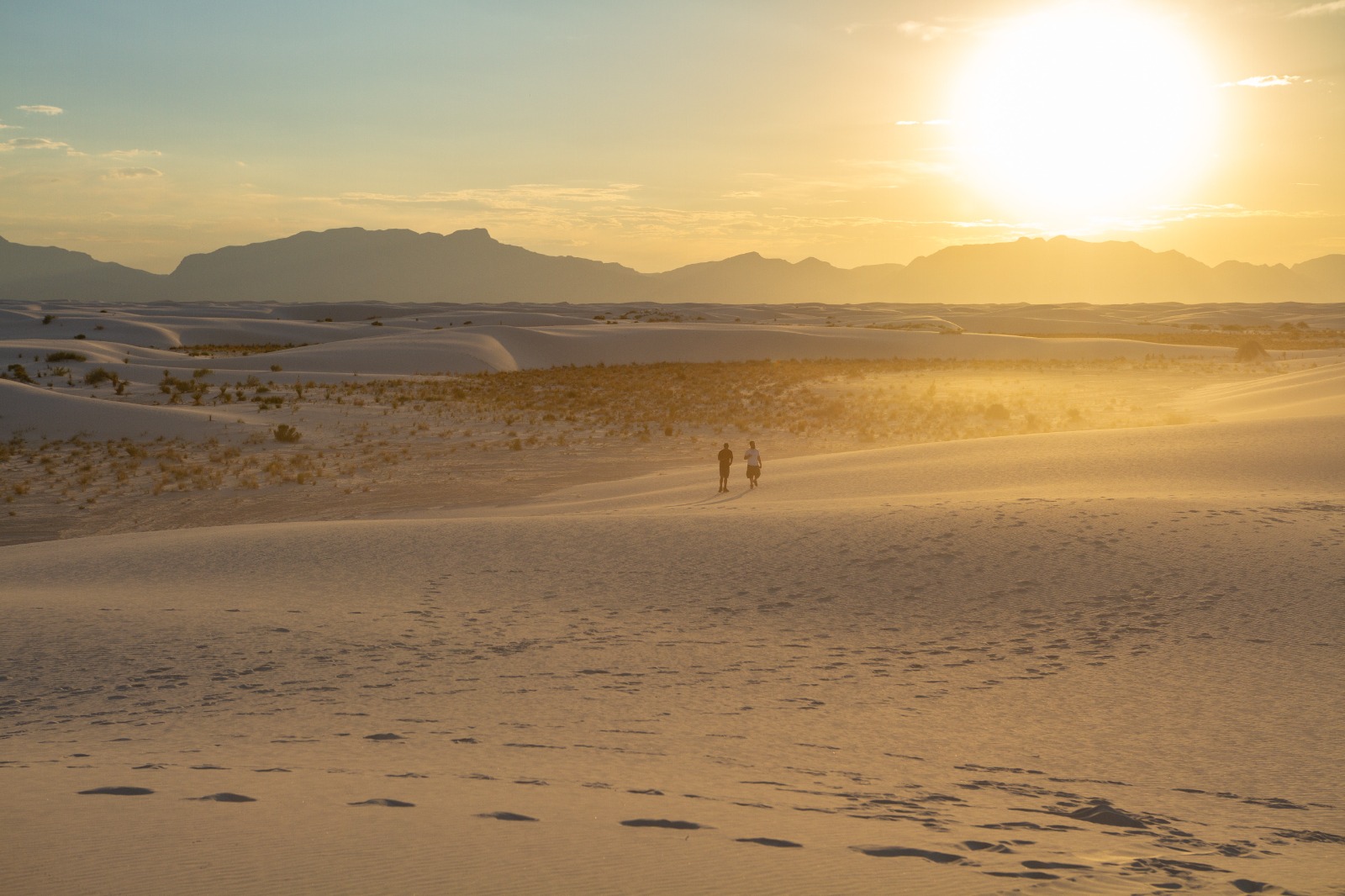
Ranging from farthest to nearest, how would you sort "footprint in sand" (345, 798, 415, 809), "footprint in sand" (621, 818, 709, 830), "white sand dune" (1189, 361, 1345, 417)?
"white sand dune" (1189, 361, 1345, 417) < "footprint in sand" (345, 798, 415, 809) < "footprint in sand" (621, 818, 709, 830)

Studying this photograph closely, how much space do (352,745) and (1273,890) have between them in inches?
206

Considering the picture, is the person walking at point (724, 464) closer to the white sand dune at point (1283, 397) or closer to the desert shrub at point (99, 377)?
the white sand dune at point (1283, 397)

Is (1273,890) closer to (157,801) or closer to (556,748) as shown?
(556,748)

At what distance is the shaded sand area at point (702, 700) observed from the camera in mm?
5008

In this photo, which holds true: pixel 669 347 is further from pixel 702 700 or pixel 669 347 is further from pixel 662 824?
pixel 662 824

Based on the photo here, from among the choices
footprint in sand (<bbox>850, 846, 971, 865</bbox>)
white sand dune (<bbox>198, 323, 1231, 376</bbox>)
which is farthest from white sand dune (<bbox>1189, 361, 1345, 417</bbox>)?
footprint in sand (<bbox>850, 846, 971, 865</bbox>)

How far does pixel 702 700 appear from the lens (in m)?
8.01

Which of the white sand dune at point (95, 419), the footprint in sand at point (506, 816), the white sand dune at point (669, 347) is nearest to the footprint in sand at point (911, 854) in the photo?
the footprint in sand at point (506, 816)

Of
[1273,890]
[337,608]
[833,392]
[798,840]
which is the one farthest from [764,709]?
[833,392]

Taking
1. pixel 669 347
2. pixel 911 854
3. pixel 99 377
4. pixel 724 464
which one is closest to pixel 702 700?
pixel 911 854

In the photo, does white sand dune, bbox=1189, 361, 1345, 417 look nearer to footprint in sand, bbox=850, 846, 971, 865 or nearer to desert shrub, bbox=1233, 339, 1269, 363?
desert shrub, bbox=1233, 339, 1269, 363

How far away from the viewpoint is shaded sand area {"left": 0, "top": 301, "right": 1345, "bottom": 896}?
5008mm

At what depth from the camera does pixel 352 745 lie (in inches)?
274

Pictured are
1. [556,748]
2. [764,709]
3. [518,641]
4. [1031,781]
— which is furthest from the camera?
[518,641]
